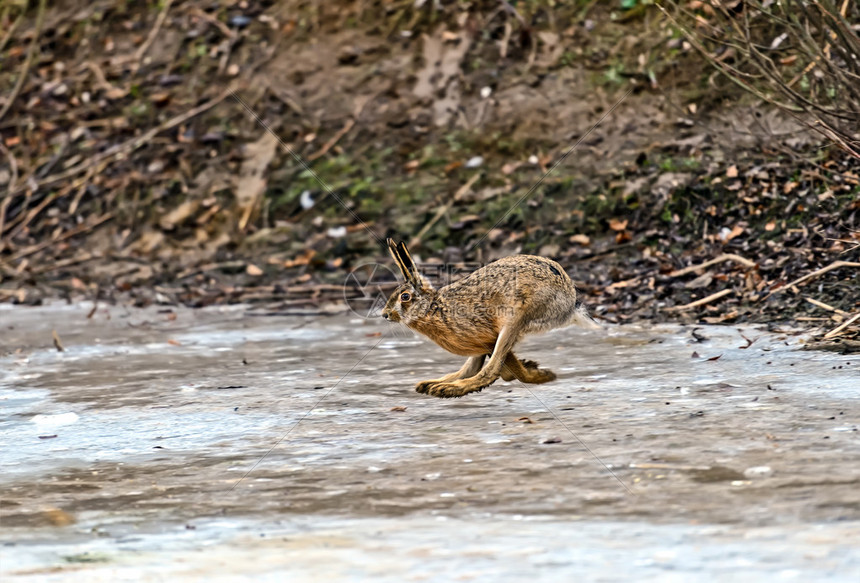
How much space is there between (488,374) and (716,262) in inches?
140

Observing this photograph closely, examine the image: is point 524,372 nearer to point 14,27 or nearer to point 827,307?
point 827,307

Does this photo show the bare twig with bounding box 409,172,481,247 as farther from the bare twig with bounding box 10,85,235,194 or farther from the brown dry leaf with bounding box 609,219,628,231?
the bare twig with bounding box 10,85,235,194

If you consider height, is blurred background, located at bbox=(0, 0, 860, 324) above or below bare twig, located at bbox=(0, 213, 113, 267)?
above

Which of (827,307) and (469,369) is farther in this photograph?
(827,307)

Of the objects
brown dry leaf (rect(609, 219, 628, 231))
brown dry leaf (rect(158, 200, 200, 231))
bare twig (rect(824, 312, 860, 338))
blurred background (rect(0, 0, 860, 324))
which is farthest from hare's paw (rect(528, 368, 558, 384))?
brown dry leaf (rect(158, 200, 200, 231))

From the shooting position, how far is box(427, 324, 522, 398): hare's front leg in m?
6.95

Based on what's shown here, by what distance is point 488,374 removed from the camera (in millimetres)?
6984

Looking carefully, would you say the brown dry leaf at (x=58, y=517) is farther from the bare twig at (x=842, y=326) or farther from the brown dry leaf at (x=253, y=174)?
the brown dry leaf at (x=253, y=174)

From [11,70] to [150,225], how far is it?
13.7 feet

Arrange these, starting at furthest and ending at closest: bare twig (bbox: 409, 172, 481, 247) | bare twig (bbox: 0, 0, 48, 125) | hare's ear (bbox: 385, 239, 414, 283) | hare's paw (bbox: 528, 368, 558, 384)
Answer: bare twig (bbox: 0, 0, 48, 125)
bare twig (bbox: 409, 172, 481, 247)
hare's paw (bbox: 528, 368, 558, 384)
hare's ear (bbox: 385, 239, 414, 283)

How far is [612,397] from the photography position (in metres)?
6.79

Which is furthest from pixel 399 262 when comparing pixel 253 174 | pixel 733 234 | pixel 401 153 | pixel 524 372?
pixel 253 174

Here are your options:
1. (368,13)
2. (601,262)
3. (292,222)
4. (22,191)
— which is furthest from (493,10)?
(22,191)

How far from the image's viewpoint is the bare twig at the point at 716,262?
31.8 ft
